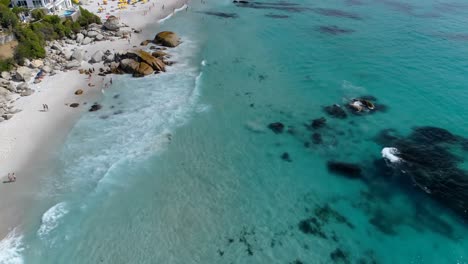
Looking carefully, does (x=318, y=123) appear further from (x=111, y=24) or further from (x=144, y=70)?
(x=111, y=24)

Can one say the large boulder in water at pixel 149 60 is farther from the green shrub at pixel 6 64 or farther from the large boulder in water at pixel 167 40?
the green shrub at pixel 6 64

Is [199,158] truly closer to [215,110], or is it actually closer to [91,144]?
[215,110]

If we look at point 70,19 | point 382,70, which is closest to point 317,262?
point 382,70

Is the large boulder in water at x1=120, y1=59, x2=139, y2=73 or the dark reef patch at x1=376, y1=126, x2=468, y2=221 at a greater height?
the large boulder in water at x1=120, y1=59, x2=139, y2=73

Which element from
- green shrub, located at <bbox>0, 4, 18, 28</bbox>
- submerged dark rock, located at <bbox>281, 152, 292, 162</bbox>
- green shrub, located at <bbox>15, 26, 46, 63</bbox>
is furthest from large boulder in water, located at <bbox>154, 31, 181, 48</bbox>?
submerged dark rock, located at <bbox>281, 152, 292, 162</bbox>

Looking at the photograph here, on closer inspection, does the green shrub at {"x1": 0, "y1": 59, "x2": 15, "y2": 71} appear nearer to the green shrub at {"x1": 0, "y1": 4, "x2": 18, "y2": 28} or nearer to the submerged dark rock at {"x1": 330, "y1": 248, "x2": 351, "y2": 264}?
the green shrub at {"x1": 0, "y1": 4, "x2": 18, "y2": 28}

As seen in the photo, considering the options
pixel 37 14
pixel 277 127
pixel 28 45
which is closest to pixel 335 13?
pixel 277 127

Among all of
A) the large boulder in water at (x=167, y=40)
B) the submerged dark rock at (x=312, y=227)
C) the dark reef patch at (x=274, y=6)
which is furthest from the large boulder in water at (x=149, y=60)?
the dark reef patch at (x=274, y=6)
